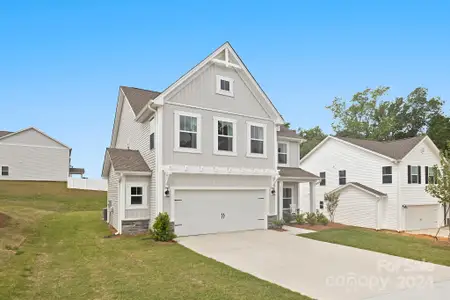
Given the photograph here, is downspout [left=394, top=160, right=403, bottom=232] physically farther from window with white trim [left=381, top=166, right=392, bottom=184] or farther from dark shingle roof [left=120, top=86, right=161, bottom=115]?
dark shingle roof [left=120, top=86, right=161, bottom=115]

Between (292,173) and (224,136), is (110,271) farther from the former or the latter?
(292,173)

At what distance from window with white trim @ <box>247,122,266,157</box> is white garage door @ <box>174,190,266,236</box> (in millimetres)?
2009

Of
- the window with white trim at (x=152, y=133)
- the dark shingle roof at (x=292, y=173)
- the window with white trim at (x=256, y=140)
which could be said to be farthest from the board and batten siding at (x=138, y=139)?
the dark shingle roof at (x=292, y=173)

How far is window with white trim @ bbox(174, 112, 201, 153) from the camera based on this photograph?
1412 centimetres

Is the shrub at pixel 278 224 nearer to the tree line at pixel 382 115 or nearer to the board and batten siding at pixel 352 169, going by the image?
the board and batten siding at pixel 352 169

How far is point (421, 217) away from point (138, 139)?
21.0 metres

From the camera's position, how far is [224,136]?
15430 mm

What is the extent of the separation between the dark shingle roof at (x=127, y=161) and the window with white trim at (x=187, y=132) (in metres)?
2.05

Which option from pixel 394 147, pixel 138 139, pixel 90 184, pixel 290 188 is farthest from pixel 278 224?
pixel 90 184

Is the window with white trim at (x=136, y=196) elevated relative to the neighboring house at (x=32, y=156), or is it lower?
lower

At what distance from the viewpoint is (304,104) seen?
32.1 metres

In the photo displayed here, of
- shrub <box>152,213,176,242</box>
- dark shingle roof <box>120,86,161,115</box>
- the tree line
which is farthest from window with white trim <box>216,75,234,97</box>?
the tree line

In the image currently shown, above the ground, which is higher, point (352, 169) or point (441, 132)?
point (441, 132)

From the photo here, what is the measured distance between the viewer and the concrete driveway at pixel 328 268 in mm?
6629
